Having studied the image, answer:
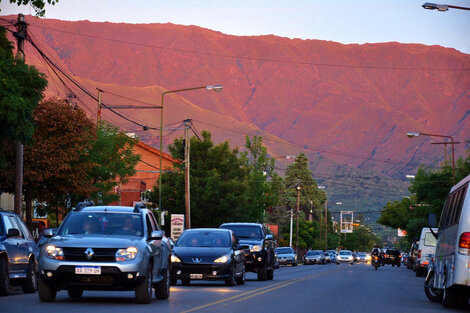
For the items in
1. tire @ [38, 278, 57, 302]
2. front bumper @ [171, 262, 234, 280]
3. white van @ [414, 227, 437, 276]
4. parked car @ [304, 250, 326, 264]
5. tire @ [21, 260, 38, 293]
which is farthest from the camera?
parked car @ [304, 250, 326, 264]

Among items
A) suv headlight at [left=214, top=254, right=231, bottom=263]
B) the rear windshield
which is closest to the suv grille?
suv headlight at [left=214, top=254, right=231, bottom=263]

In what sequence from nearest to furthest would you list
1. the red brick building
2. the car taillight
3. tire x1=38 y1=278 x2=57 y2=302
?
the car taillight, tire x1=38 y1=278 x2=57 y2=302, the red brick building

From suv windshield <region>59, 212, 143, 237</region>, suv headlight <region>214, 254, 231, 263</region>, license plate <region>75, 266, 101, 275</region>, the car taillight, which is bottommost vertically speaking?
license plate <region>75, 266, 101, 275</region>

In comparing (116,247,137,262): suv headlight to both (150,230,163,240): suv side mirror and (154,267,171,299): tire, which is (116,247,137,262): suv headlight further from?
(154,267,171,299): tire

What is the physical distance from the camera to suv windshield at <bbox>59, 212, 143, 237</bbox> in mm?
18094

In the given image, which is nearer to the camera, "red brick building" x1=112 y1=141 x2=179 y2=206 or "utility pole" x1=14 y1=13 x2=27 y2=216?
"utility pole" x1=14 y1=13 x2=27 y2=216

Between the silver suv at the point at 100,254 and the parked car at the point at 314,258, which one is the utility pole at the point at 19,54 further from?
the parked car at the point at 314,258

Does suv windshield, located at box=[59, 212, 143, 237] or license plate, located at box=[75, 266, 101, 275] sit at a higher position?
suv windshield, located at box=[59, 212, 143, 237]

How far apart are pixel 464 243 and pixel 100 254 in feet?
21.7

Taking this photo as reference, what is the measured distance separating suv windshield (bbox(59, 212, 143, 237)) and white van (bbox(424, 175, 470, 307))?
6016 millimetres

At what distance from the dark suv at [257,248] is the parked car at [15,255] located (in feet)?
36.1

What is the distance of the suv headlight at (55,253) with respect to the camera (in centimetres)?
1700

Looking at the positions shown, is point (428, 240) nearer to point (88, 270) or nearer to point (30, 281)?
point (30, 281)

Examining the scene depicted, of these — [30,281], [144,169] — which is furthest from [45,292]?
[144,169]
